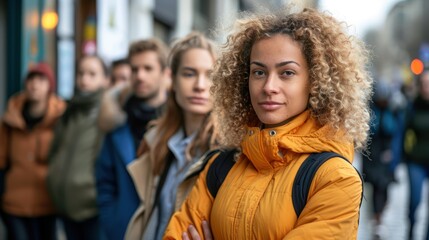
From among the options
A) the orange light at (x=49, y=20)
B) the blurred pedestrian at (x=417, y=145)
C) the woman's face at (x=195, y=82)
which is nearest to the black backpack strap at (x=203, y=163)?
the woman's face at (x=195, y=82)

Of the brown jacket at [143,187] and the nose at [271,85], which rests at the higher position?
the nose at [271,85]

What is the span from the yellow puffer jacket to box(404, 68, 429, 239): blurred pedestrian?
217 inches

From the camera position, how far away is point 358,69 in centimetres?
254

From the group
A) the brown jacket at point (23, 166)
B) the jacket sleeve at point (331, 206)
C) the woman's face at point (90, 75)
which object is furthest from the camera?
the woman's face at point (90, 75)

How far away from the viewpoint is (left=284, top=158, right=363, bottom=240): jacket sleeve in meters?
2.16

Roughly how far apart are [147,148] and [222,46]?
113 cm

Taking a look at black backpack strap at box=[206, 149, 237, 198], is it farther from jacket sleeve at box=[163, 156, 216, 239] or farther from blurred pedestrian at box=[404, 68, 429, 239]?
blurred pedestrian at box=[404, 68, 429, 239]

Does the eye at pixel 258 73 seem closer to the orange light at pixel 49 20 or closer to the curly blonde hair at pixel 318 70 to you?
the curly blonde hair at pixel 318 70

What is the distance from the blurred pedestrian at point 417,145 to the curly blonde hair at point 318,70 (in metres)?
5.34

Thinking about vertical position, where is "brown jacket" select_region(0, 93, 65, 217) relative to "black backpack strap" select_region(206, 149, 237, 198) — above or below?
below

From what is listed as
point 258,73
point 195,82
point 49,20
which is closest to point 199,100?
point 195,82

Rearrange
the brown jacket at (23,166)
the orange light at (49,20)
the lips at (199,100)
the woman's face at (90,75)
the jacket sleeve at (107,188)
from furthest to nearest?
the orange light at (49,20)
the woman's face at (90,75)
the brown jacket at (23,166)
the jacket sleeve at (107,188)
the lips at (199,100)

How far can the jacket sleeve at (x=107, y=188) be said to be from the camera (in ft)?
13.3

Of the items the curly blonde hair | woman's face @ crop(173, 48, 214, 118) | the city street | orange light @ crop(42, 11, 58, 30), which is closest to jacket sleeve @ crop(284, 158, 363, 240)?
the curly blonde hair
